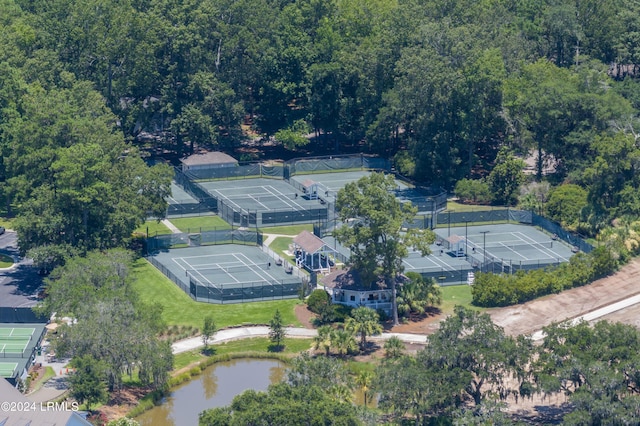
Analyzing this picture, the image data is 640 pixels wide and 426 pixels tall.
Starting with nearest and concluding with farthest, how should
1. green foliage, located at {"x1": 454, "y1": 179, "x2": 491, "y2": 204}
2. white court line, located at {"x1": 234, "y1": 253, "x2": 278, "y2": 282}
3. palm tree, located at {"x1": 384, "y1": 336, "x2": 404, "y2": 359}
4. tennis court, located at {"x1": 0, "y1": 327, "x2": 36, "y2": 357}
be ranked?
palm tree, located at {"x1": 384, "y1": 336, "x2": 404, "y2": 359}, tennis court, located at {"x1": 0, "y1": 327, "x2": 36, "y2": 357}, white court line, located at {"x1": 234, "y1": 253, "x2": 278, "y2": 282}, green foliage, located at {"x1": 454, "y1": 179, "x2": 491, "y2": 204}

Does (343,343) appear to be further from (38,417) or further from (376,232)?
(38,417)

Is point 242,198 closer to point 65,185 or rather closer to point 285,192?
point 285,192

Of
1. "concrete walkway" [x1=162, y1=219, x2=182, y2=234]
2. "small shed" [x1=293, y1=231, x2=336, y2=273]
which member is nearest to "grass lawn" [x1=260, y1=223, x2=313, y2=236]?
"concrete walkway" [x1=162, y1=219, x2=182, y2=234]

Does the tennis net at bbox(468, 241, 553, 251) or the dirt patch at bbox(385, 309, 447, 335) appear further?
the tennis net at bbox(468, 241, 553, 251)

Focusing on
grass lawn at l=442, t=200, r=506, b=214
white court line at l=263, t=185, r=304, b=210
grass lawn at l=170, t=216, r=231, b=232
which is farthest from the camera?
white court line at l=263, t=185, r=304, b=210

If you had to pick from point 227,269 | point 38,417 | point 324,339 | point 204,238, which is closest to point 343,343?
point 324,339

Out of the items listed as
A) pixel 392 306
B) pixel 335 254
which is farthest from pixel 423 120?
pixel 392 306

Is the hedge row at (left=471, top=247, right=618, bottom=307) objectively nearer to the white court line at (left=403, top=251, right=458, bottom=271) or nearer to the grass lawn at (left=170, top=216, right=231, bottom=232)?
the white court line at (left=403, top=251, right=458, bottom=271)
